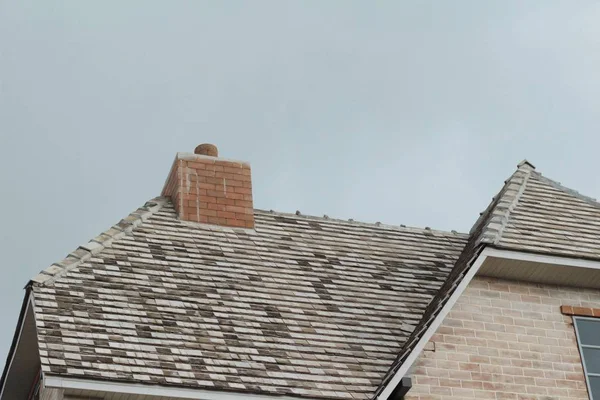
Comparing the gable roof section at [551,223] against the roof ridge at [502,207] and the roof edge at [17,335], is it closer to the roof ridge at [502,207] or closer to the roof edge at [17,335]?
the roof ridge at [502,207]

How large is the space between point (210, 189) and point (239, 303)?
352 cm

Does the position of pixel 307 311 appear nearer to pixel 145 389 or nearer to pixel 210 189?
pixel 145 389

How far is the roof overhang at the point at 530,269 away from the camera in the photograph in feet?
51.5

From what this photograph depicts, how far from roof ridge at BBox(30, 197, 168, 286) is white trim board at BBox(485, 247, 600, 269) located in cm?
528

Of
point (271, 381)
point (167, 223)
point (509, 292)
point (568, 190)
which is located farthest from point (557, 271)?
point (167, 223)

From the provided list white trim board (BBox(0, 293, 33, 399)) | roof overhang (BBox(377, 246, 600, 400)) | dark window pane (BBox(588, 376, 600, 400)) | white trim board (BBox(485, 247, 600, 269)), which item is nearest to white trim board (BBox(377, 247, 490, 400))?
roof overhang (BBox(377, 246, 600, 400))

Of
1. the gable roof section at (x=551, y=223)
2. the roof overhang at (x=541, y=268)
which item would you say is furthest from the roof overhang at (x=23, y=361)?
the gable roof section at (x=551, y=223)

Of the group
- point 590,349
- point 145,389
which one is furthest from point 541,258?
point 145,389

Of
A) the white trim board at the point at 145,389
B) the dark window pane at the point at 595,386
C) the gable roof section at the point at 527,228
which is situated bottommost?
the white trim board at the point at 145,389

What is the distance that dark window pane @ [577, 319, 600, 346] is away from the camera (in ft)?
53.0

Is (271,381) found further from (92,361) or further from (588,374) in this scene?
(588,374)

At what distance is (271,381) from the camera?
577 inches

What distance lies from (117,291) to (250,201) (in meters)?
4.02

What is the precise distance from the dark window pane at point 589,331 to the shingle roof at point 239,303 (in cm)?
225
